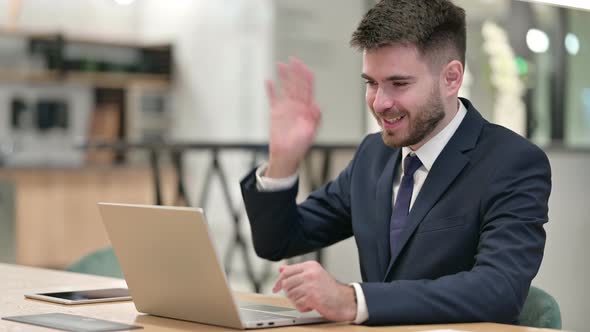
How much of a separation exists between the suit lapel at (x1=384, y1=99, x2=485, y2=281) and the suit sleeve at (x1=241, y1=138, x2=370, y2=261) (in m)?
0.28

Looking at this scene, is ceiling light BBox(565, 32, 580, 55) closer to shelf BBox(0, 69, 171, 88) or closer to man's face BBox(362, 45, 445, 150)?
man's face BBox(362, 45, 445, 150)

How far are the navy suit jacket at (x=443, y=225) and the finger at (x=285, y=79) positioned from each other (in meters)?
0.22

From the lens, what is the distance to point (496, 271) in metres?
1.74

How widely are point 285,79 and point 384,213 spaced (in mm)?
351

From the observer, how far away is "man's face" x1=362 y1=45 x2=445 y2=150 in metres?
1.91

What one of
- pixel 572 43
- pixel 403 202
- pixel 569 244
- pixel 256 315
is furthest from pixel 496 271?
pixel 572 43

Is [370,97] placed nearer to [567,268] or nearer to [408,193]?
[408,193]

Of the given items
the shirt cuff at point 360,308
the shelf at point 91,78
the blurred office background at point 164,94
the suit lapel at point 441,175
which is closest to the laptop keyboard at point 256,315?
the shirt cuff at point 360,308

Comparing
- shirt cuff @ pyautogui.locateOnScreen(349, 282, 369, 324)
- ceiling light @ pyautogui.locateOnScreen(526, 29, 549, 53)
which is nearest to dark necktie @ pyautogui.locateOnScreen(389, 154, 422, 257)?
shirt cuff @ pyautogui.locateOnScreen(349, 282, 369, 324)

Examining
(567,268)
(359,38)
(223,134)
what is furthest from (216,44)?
(359,38)

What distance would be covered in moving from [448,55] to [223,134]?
6568 mm

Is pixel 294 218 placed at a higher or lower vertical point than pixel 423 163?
lower

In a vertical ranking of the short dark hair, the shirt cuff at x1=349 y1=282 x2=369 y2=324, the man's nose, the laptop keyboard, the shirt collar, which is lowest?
the laptop keyboard

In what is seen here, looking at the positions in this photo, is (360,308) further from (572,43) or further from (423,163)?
(572,43)
